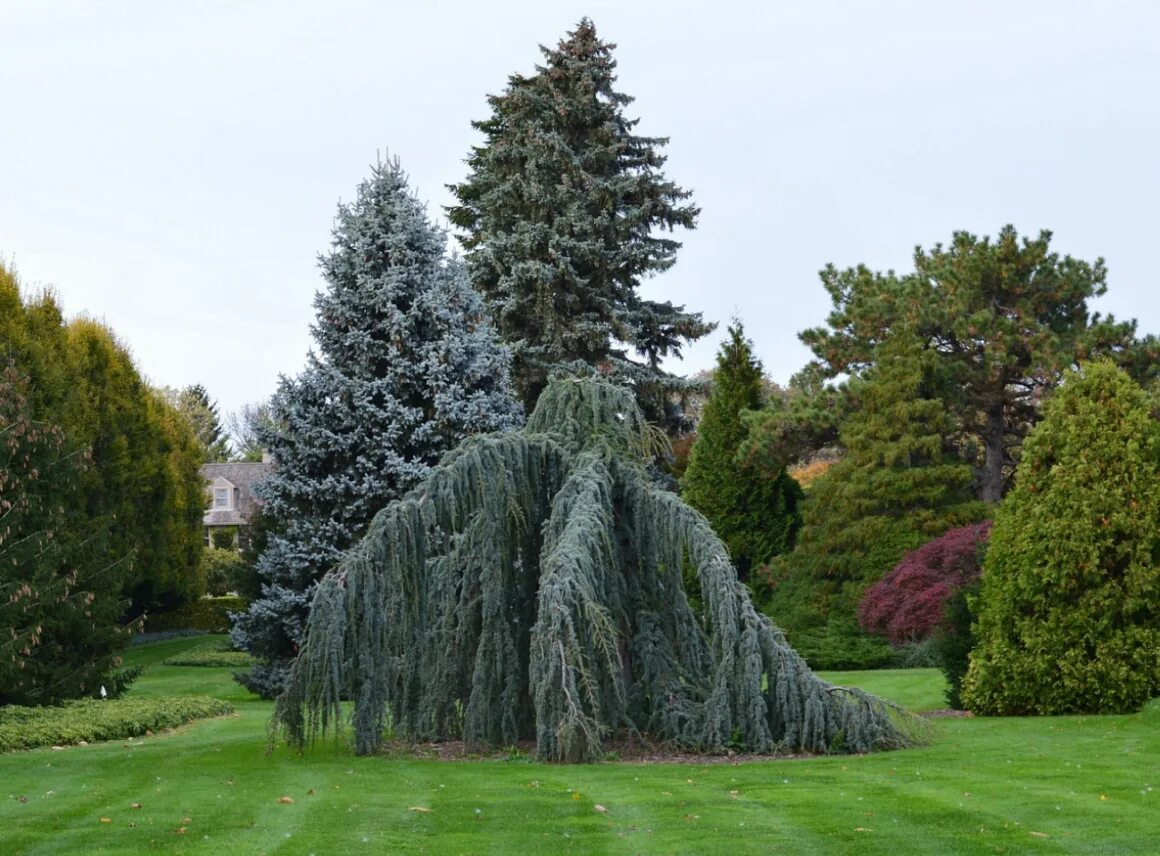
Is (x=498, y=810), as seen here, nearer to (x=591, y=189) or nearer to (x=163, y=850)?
(x=163, y=850)

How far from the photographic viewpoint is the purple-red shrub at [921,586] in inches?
892

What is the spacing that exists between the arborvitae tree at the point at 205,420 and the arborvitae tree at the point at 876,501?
43791 millimetres

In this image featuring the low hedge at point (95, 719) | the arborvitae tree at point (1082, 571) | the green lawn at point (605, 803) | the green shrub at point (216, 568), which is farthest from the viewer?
the green shrub at point (216, 568)

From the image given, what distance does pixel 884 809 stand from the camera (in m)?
7.89

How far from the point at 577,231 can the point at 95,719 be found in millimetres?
17744

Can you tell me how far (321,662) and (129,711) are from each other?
261 inches

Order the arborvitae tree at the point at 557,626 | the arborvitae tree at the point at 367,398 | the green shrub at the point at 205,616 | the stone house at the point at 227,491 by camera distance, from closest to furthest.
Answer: the arborvitae tree at the point at 557,626 → the arborvitae tree at the point at 367,398 → the green shrub at the point at 205,616 → the stone house at the point at 227,491

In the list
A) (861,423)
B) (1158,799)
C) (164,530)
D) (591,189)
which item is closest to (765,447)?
(861,423)

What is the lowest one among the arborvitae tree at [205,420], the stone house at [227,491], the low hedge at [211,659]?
the low hedge at [211,659]

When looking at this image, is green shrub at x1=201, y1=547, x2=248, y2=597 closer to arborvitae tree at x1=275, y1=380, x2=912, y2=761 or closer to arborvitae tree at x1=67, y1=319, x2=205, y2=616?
arborvitae tree at x1=67, y1=319, x2=205, y2=616

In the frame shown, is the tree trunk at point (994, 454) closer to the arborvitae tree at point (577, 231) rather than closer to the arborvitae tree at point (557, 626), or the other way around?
the arborvitae tree at point (577, 231)

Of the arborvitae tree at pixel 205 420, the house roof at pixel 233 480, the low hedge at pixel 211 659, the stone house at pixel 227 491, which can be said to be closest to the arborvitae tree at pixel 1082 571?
the low hedge at pixel 211 659

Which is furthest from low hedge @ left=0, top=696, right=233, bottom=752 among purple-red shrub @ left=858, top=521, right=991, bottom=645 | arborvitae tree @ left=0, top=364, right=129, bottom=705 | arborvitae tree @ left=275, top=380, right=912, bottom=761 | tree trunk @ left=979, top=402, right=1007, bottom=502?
tree trunk @ left=979, top=402, right=1007, bottom=502

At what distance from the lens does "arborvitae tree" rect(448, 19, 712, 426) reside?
30.1 meters
